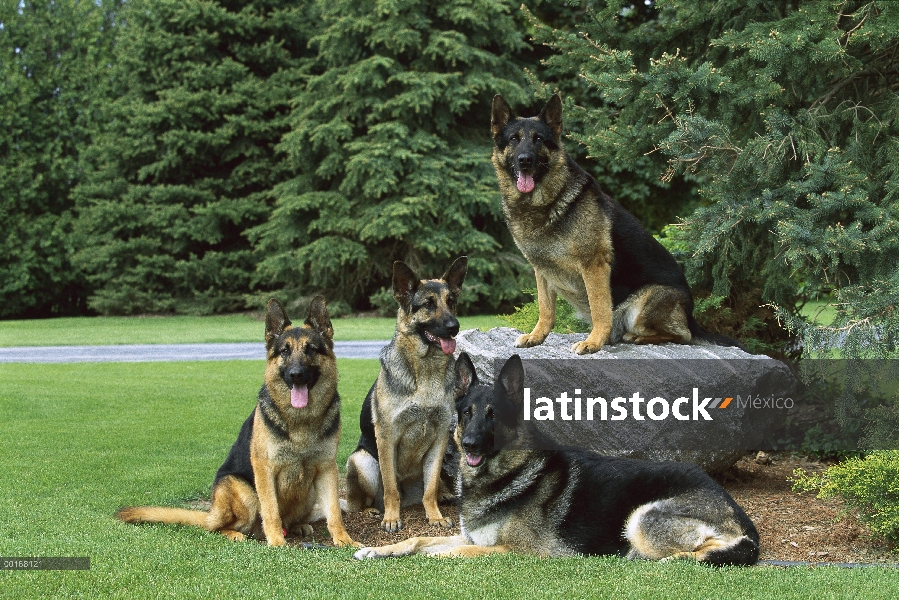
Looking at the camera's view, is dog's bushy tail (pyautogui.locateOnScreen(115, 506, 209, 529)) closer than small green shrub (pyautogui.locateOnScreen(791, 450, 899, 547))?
No

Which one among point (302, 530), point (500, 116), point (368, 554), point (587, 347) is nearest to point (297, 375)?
point (368, 554)

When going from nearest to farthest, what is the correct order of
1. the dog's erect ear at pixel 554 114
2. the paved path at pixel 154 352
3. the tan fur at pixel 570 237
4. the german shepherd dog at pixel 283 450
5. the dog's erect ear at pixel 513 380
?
the dog's erect ear at pixel 513 380
the german shepherd dog at pixel 283 450
the dog's erect ear at pixel 554 114
the tan fur at pixel 570 237
the paved path at pixel 154 352

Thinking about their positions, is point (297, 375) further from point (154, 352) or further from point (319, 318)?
point (154, 352)

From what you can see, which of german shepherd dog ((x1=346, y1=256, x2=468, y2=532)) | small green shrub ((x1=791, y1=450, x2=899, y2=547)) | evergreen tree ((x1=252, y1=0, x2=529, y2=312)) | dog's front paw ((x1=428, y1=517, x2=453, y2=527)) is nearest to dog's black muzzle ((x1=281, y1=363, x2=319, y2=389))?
german shepherd dog ((x1=346, y1=256, x2=468, y2=532))

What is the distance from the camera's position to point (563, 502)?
539 centimetres

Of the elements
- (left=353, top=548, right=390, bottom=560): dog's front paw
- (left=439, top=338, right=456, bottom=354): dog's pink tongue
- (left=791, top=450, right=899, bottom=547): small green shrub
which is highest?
(left=439, top=338, right=456, bottom=354): dog's pink tongue

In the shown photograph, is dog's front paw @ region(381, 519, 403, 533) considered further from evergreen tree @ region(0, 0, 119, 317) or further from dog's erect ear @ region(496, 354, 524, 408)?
evergreen tree @ region(0, 0, 119, 317)

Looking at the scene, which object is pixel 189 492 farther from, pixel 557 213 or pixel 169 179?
pixel 169 179

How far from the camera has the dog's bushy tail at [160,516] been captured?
6.12m

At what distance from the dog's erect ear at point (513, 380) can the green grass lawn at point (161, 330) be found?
1404cm

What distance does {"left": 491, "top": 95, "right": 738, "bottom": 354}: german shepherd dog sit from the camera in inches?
266

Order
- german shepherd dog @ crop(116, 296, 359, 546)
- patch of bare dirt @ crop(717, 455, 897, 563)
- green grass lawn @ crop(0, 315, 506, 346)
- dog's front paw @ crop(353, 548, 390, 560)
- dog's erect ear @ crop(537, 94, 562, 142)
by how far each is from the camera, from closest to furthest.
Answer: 1. dog's front paw @ crop(353, 548, 390, 560)
2. patch of bare dirt @ crop(717, 455, 897, 563)
3. german shepherd dog @ crop(116, 296, 359, 546)
4. dog's erect ear @ crop(537, 94, 562, 142)
5. green grass lawn @ crop(0, 315, 506, 346)

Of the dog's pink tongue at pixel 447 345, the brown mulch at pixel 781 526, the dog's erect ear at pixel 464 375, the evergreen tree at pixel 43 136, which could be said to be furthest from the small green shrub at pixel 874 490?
the evergreen tree at pixel 43 136

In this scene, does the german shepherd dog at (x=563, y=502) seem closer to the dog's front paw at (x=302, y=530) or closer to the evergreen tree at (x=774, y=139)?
the dog's front paw at (x=302, y=530)
